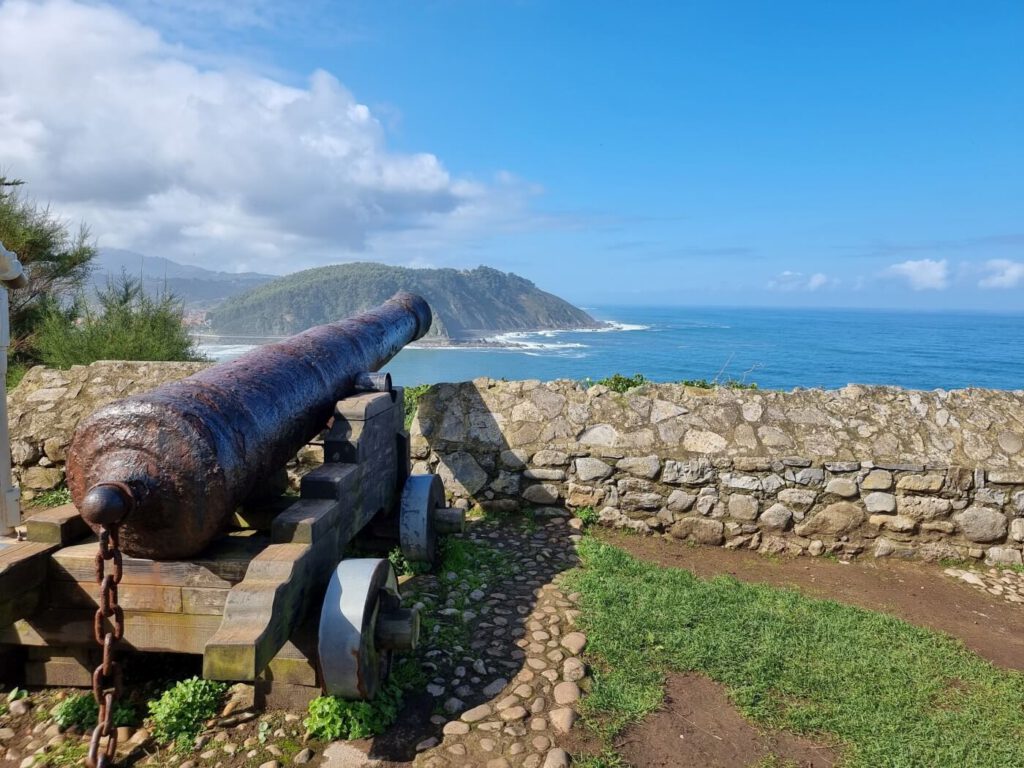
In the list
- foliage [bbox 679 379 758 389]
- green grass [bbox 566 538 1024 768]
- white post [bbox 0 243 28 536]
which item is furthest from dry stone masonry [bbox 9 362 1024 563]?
white post [bbox 0 243 28 536]

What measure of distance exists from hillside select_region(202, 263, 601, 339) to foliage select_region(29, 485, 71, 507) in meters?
26.4

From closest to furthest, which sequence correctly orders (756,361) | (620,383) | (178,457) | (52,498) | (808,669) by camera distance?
(178,457)
(808,669)
(52,498)
(620,383)
(756,361)

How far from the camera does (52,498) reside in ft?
21.6

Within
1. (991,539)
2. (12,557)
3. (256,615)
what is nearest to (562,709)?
(256,615)

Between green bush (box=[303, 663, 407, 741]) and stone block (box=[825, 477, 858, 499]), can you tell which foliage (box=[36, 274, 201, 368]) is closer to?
green bush (box=[303, 663, 407, 741])

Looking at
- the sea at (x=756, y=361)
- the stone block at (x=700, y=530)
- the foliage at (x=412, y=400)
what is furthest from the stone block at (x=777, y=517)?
the sea at (x=756, y=361)

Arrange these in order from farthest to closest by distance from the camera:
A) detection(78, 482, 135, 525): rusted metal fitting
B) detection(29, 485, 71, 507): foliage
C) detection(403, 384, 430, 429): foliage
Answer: detection(403, 384, 430, 429): foliage < detection(29, 485, 71, 507): foliage < detection(78, 482, 135, 525): rusted metal fitting

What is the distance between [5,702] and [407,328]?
3.61 meters

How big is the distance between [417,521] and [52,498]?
430 cm

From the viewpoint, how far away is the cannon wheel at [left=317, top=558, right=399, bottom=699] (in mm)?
2916

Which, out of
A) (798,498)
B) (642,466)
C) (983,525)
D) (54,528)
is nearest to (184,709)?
(54,528)

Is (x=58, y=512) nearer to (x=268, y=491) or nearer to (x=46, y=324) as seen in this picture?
(x=268, y=491)

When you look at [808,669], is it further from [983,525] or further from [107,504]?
[107,504]

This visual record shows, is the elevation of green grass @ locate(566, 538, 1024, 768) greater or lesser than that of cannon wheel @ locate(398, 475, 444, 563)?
lesser
